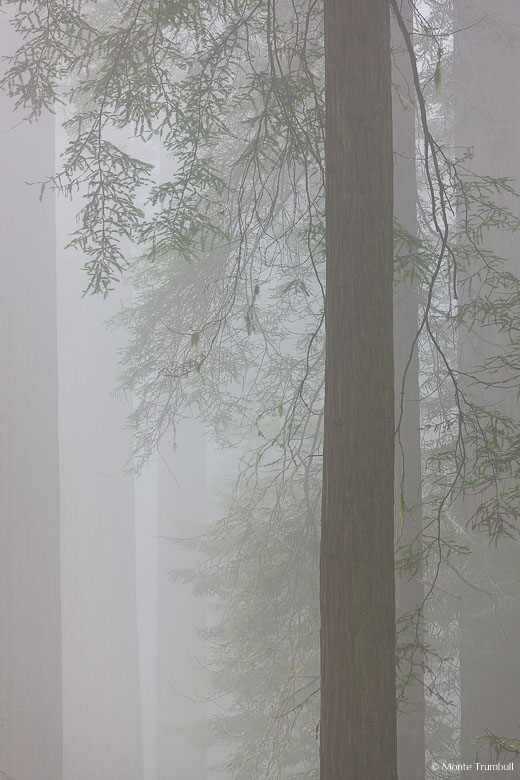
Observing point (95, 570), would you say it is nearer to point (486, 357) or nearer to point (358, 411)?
point (486, 357)

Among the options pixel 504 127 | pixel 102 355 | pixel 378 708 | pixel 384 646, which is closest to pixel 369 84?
pixel 384 646

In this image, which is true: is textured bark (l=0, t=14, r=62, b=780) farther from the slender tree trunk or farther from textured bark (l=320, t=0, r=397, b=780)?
textured bark (l=320, t=0, r=397, b=780)

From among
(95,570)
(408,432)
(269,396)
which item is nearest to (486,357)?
(408,432)

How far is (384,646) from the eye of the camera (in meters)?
2.04

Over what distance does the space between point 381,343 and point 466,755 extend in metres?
4.60

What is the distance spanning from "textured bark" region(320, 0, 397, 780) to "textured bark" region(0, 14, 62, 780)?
16.6ft

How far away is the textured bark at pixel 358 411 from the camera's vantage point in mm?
2020

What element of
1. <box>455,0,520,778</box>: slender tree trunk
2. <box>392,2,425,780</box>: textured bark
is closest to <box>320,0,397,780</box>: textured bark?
<box>392,2,425,780</box>: textured bark

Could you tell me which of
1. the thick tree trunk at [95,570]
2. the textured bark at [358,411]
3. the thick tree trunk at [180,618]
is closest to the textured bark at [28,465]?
the thick tree trunk at [95,570]

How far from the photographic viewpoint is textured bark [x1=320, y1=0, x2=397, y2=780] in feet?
6.63

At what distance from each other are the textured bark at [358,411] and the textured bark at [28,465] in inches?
199

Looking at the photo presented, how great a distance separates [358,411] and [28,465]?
5.36 m

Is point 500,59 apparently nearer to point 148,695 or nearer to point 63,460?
point 63,460

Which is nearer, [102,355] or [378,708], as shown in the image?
[378,708]
